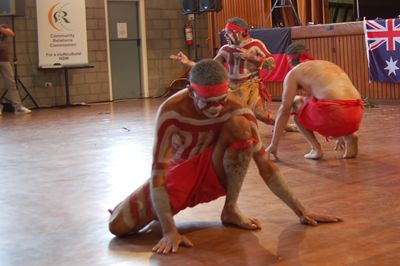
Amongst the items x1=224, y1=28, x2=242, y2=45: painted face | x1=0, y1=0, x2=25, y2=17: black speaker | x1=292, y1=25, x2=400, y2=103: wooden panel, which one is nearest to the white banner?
x1=0, y1=0, x2=25, y2=17: black speaker

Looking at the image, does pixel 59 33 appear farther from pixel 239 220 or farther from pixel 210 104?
pixel 210 104

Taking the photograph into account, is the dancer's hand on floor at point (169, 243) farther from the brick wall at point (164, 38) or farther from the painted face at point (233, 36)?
the brick wall at point (164, 38)

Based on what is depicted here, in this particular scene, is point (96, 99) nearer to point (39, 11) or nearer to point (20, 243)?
point (39, 11)

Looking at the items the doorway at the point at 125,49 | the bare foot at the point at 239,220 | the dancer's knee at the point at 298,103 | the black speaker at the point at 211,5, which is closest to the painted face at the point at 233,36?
the dancer's knee at the point at 298,103

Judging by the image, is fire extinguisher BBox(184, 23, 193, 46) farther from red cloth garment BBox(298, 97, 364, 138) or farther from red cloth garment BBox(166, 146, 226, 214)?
red cloth garment BBox(166, 146, 226, 214)

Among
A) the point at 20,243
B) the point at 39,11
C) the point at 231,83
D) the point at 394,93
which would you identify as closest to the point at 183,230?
the point at 20,243

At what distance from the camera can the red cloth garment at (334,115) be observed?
5.37 metres

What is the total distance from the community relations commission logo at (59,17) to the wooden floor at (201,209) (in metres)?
6.04

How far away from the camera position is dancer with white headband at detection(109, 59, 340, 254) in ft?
10.4

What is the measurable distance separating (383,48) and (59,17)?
590 cm

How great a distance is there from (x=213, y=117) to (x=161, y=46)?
467 inches

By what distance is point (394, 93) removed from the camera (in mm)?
10375

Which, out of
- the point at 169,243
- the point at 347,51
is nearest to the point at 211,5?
the point at 347,51

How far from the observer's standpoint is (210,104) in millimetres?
3135
